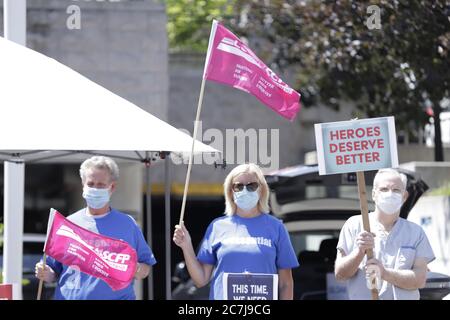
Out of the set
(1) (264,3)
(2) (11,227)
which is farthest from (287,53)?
(2) (11,227)

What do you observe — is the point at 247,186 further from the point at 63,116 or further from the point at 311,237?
the point at 311,237

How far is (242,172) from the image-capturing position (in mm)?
6469

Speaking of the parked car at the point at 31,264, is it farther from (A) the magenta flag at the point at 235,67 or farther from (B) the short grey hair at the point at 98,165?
(A) the magenta flag at the point at 235,67

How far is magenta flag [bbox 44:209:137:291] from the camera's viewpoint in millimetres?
6164

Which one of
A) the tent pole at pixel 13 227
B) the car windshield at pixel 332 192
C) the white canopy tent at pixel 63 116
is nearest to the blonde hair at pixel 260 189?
the white canopy tent at pixel 63 116

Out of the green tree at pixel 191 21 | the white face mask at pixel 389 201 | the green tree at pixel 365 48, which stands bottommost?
the white face mask at pixel 389 201

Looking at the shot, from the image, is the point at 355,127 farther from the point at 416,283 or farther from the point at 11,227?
the point at 11,227

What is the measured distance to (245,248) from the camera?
6.27m

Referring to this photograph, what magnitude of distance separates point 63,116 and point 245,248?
143cm

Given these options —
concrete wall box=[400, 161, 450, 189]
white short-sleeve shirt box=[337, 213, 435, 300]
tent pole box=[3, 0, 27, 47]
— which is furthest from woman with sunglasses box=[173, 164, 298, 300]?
concrete wall box=[400, 161, 450, 189]

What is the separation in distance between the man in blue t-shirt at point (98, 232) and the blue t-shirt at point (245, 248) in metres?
0.44

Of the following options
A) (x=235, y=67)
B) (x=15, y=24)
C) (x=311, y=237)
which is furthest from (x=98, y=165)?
(x=311, y=237)

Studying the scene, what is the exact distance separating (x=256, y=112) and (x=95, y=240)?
1541 centimetres

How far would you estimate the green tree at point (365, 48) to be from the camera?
439 inches
